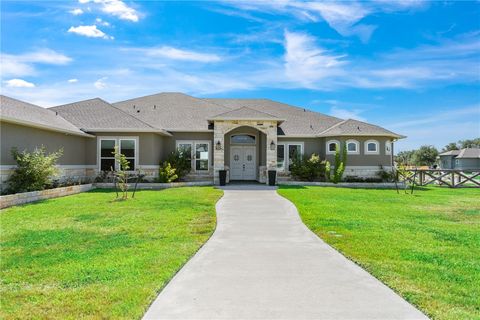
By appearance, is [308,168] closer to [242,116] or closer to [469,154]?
[242,116]

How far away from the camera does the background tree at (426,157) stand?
73938mm

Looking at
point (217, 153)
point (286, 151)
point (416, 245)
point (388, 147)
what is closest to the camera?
point (416, 245)

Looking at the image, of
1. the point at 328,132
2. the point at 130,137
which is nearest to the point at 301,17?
the point at 328,132

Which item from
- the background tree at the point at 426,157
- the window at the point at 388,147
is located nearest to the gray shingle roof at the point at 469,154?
the background tree at the point at 426,157

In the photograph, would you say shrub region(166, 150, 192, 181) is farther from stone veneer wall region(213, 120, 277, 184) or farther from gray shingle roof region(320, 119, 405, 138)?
gray shingle roof region(320, 119, 405, 138)

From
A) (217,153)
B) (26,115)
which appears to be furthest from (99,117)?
(217,153)

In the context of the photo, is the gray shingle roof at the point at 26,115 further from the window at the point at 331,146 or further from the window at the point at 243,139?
the window at the point at 331,146

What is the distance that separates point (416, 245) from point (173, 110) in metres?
21.2

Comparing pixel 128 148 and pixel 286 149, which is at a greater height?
pixel 286 149

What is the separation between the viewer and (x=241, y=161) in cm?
2428

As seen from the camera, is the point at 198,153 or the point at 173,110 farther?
the point at 173,110

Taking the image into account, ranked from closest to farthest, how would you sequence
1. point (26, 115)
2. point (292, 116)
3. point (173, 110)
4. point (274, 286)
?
point (274, 286), point (26, 115), point (173, 110), point (292, 116)

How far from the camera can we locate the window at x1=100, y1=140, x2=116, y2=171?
2068cm

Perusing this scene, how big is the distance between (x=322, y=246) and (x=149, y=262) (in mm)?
3314
